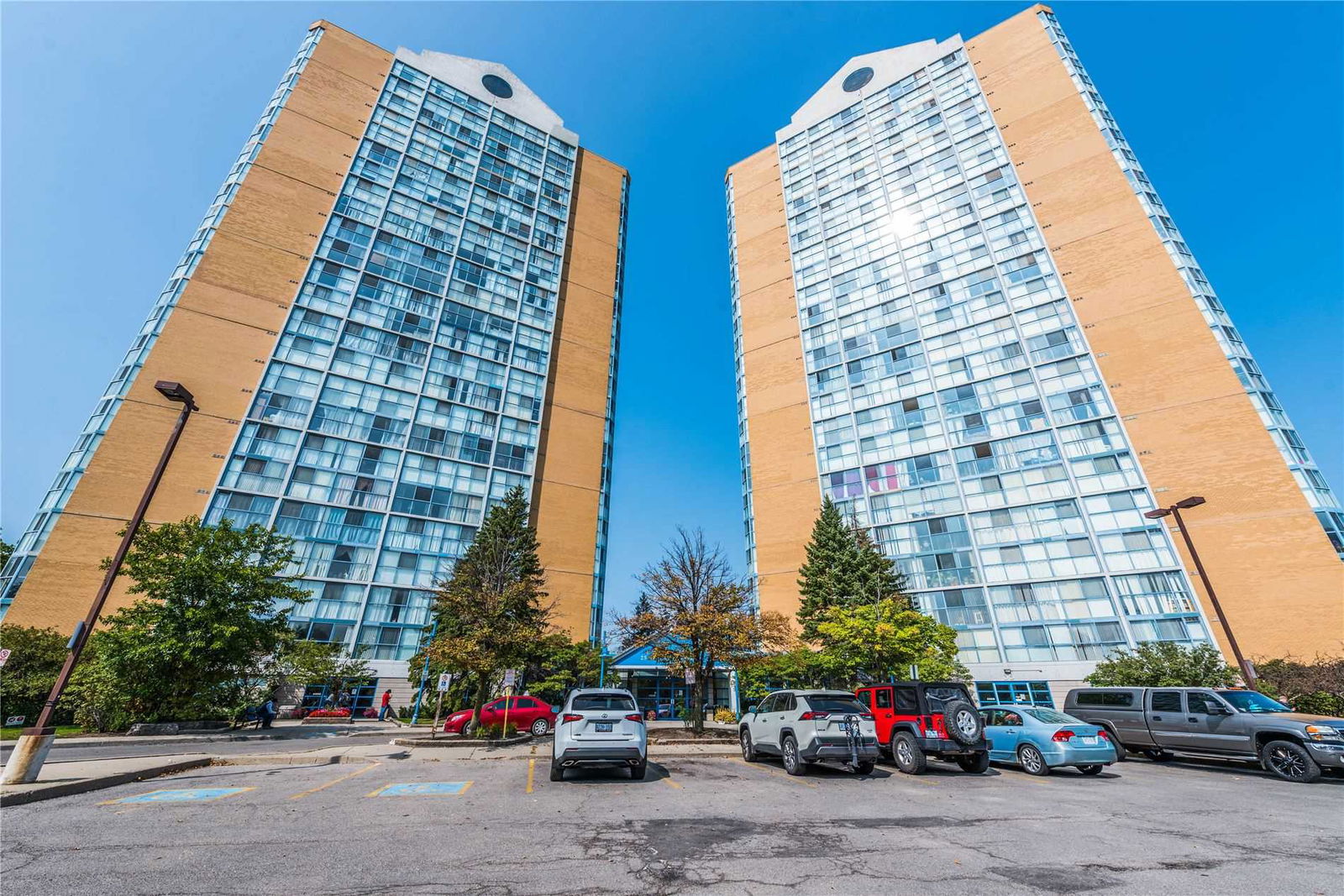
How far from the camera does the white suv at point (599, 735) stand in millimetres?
9953

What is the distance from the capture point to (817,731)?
1109cm

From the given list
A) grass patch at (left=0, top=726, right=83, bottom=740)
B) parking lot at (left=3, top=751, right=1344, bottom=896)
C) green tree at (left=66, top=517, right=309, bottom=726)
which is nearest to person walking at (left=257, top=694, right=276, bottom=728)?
green tree at (left=66, top=517, right=309, bottom=726)

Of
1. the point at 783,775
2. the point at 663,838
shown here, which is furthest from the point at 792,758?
the point at 663,838

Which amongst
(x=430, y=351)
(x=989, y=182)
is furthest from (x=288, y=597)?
(x=989, y=182)

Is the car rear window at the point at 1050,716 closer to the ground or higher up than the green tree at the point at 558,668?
closer to the ground

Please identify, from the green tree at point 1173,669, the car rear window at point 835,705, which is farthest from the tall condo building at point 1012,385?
the car rear window at point 835,705

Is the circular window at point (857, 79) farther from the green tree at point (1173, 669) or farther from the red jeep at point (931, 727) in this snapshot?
the red jeep at point (931, 727)

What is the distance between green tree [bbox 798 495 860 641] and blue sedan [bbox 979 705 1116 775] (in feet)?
60.8

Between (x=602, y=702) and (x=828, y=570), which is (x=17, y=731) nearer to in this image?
(x=602, y=702)

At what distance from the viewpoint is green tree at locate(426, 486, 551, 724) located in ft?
68.3

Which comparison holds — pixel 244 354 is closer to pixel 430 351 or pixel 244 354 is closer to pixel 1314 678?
pixel 430 351

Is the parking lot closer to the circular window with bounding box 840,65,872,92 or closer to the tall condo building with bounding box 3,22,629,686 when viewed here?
the tall condo building with bounding box 3,22,629,686

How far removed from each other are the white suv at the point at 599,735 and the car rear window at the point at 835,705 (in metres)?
3.85

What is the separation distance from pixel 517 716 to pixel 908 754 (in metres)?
15.0
